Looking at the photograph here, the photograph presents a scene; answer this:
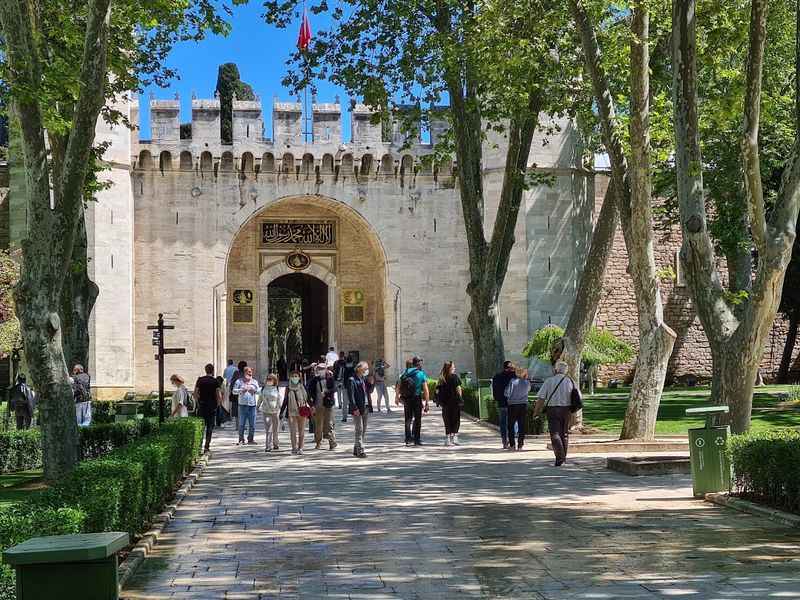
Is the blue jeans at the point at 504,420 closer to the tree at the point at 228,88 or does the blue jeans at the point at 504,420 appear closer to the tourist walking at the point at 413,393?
the tourist walking at the point at 413,393

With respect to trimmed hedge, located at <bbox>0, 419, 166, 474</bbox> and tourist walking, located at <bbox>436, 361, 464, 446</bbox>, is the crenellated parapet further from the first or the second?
trimmed hedge, located at <bbox>0, 419, 166, 474</bbox>

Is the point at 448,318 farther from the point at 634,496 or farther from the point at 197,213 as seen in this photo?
the point at 634,496

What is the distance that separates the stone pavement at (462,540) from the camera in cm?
596

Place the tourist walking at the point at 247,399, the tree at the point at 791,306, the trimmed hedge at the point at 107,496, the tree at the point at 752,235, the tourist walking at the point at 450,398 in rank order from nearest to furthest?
the trimmed hedge at the point at 107,496, the tree at the point at 752,235, the tourist walking at the point at 450,398, the tourist walking at the point at 247,399, the tree at the point at 791,306

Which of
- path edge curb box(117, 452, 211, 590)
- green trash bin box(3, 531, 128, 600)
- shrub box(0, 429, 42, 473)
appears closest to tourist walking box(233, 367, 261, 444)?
shrub box(0, 429, 42, 473)

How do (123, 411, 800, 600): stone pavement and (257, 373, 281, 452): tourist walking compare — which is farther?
(257, 373, 281, 452): tourist walking

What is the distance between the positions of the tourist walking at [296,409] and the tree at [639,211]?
419 centimetres

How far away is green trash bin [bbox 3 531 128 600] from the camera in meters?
3.84

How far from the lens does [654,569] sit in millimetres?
6312

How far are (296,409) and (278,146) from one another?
15.2m

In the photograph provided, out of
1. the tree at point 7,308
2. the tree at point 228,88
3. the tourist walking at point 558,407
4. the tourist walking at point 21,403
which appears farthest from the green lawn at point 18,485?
the tree at point 228,88

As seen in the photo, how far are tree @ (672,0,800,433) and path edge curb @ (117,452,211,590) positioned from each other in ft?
16.7

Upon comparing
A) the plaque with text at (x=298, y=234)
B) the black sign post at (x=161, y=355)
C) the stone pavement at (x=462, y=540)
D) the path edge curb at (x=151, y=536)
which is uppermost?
the plaque with text at (x=298, y=234)

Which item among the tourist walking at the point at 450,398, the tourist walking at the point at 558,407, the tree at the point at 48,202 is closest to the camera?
the tree at the point at 48,202
